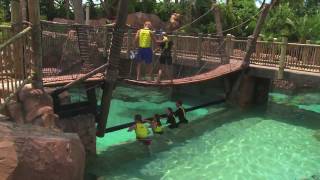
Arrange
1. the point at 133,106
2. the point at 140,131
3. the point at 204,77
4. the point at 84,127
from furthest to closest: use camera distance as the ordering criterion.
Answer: the point at 133,106 → the point at 204,77 → the point at 140,131 → the point at 84,127

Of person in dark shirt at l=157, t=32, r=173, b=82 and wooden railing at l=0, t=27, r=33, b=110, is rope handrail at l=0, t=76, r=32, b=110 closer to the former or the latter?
wooden railing at l=0, t=27, r=33, b=110

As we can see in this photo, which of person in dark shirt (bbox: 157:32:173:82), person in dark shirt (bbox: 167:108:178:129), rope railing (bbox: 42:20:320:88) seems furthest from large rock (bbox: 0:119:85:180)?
person in dark shirt (bbox: 167:108:178:129)

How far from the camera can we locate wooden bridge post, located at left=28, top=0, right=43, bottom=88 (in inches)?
308

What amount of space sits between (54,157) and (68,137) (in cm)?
63

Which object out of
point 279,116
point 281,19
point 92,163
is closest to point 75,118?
point 92,163

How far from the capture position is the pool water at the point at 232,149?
1045 centimetres

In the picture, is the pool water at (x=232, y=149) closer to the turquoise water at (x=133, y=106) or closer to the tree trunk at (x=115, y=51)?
→ the turquoise water at (x=133, y=106)

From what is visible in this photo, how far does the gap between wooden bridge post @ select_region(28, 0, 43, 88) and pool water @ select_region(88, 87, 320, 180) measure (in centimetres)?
299

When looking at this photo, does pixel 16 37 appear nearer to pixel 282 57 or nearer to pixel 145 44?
pixel 145 44

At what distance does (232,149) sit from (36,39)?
6.63 meters

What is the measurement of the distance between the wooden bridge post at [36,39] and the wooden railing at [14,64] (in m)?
0.10

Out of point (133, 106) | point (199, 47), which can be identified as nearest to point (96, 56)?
point (199, 47)

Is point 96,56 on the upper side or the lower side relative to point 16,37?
lower

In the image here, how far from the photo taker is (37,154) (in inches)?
226
